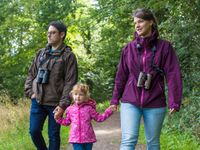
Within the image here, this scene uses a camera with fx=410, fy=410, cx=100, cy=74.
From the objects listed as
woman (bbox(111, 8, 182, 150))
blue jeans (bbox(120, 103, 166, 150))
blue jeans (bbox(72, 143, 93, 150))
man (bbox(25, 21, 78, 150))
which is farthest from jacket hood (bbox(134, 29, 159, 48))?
blue jeans (bbox(72, 143, 93, 150))

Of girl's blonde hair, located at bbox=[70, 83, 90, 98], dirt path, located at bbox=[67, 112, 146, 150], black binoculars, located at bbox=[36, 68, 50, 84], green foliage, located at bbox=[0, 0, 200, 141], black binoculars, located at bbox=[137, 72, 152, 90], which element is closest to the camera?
black binoculars, located at bbox=[137, 72, 152, 90]

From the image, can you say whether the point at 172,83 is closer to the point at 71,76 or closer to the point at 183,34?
the point at 71,76

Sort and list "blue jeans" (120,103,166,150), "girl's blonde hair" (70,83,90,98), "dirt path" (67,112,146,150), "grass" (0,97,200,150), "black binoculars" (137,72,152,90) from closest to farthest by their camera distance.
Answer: "black binoculars" (137,72,152,90) < "blue jeans" (120,103,166,150) < "girl's blonde hair" (70,83,90,98) < "grass" (0,97,200,150) < "dirt path" (67,112,146,150)

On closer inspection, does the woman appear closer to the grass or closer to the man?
the man

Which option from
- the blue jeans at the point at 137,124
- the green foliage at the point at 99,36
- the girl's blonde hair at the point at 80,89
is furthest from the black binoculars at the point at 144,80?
the green foliage at the point at 99,36

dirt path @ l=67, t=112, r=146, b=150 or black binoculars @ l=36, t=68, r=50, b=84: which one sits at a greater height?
black binoculars @ l=36, t=68, r=50, b=84

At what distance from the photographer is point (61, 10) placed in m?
23.5

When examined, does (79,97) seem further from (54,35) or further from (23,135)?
(23,135)

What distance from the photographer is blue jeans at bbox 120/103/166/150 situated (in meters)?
4.62

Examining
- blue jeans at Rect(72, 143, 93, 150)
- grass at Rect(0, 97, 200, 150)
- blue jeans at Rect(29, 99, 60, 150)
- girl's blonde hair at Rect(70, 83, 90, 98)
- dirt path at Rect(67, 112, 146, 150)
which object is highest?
girl's blonde hair at Rect(70, 83, 90, 98)

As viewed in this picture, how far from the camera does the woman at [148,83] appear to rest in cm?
458

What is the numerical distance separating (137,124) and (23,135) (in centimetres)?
514

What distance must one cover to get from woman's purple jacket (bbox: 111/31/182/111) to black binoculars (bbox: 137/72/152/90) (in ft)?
0.18

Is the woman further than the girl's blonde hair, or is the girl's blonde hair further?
the girl's blonde hair
